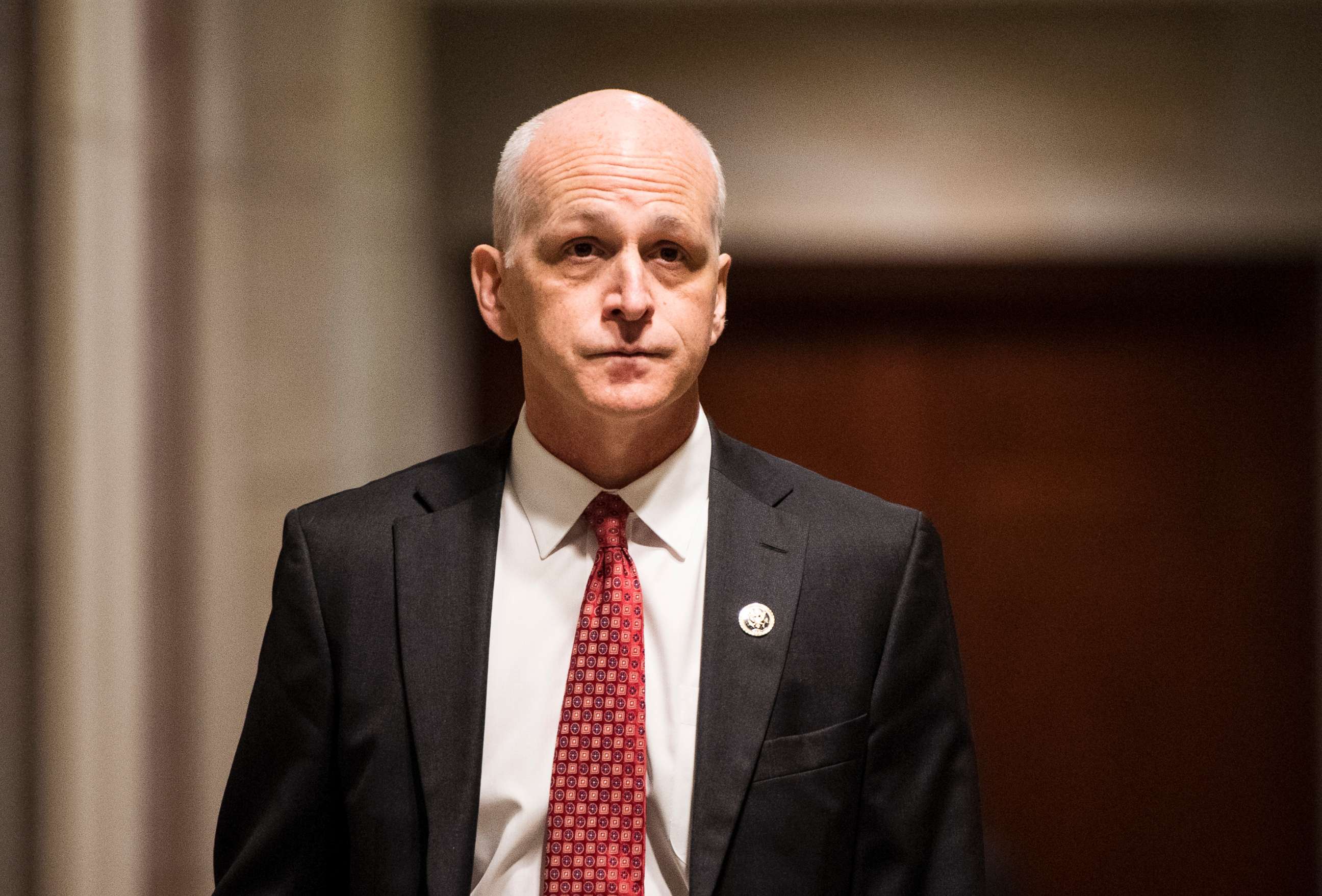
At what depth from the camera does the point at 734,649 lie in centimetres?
123

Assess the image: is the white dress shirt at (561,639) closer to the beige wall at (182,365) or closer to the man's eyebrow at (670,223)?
the man's eyebrow at (670,223)

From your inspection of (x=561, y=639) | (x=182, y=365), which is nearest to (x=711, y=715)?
(x=561, y=639)

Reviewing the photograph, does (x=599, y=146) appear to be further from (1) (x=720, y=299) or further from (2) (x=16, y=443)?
(2) (x=16, y=443)

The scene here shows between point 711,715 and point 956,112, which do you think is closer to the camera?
point 711,715

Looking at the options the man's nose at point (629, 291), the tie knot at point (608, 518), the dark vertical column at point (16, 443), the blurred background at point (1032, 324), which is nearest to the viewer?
the man's nose at point (629, 291)

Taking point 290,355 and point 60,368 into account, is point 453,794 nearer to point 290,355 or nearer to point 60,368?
point 60,368

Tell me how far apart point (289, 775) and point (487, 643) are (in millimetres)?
245

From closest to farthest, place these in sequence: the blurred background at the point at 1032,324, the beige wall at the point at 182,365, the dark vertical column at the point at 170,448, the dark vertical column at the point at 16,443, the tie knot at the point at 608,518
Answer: the tie knot at the point at 608,518
the dark vertical column at the point at 16,443
the beige wall at the point at 182,365
the dark vertical column at the point at 170,448
the blurred background at the point at 1032,324

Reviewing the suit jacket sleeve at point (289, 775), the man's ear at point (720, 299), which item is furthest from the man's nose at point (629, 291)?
the suit jacket sleeve at point (289, 775)

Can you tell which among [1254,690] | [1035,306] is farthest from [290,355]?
[1254,690]

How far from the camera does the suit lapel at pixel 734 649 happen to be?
3.88 feet

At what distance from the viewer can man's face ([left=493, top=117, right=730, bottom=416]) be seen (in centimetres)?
120

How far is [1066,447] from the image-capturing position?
325 cm

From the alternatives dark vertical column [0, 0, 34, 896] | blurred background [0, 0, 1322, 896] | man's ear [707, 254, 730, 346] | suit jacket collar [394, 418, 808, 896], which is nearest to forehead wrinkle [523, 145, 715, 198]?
man's ear [707, 254, 730, 346]
